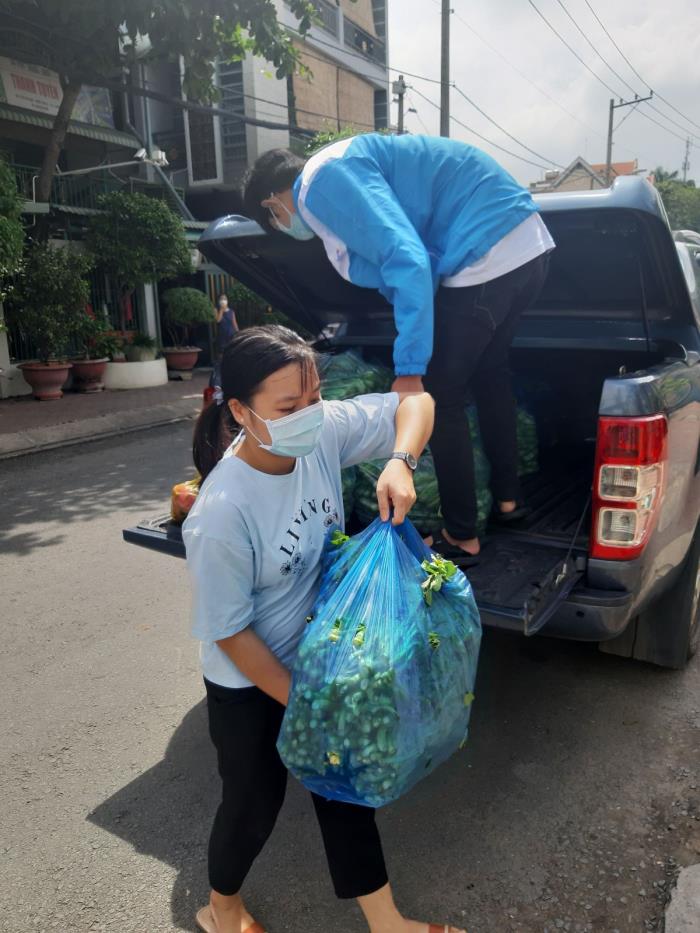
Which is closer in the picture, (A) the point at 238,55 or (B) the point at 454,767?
(B) the point at 454,767

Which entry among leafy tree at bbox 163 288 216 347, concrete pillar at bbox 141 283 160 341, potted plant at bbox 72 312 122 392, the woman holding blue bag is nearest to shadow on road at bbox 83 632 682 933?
the woman holding blue bag

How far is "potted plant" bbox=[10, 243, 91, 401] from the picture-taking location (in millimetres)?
11297

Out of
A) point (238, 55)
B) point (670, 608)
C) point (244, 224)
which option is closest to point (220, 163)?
point (238, 55)

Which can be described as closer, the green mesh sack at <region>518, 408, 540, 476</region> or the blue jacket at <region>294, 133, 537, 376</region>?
the blue jacket at <region>294, 133, 537, 376</region>

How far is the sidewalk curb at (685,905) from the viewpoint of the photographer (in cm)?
195

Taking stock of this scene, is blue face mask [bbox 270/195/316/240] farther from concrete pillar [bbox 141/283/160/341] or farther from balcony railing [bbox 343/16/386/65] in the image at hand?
balcony railing [bbox 343/16/386/65]

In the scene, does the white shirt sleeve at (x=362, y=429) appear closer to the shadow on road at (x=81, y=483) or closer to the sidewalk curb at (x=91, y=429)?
the shadow on road at (x=81, y=483)

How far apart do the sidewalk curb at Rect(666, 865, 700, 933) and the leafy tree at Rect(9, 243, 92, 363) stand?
36.8 ft

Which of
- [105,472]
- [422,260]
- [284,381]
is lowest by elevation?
[105,472]

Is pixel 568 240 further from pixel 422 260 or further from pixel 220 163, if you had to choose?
pixel 220 163

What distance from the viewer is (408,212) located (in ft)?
8.74

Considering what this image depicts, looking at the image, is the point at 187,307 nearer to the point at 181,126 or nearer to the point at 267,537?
the point at 181,126

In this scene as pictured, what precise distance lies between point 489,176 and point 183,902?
247cm

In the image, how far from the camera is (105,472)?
24.9ft
